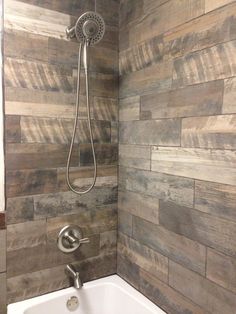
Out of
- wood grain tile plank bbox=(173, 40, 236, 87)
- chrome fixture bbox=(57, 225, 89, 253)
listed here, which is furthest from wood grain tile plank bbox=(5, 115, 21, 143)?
wood grain tile plank bbox=(173, 40, 236, 87)

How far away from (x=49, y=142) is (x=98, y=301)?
1.01 m

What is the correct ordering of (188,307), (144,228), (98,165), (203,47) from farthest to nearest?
(98,165), (144,228), (188,307), (203,47)

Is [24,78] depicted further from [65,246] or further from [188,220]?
[188,220]

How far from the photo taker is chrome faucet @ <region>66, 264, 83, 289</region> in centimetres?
156

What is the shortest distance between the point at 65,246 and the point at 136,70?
112cm

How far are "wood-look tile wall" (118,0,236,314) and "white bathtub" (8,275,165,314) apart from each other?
0.06 metres

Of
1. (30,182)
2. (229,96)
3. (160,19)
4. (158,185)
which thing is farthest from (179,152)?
(30,182)

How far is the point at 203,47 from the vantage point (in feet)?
3.92

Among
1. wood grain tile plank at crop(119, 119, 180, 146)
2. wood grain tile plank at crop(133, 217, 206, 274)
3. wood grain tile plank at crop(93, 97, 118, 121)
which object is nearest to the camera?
wood grain tile plank at crop(133, 217, 206, 274)

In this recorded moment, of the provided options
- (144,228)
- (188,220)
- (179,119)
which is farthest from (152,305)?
(179,119)

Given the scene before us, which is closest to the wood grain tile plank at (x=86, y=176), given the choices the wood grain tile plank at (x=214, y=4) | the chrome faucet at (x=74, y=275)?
the chrome faucet at (x=74, y=275)

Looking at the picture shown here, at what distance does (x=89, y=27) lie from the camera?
1.42 m

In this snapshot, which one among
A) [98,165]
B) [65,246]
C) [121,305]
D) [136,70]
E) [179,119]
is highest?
[136,70]

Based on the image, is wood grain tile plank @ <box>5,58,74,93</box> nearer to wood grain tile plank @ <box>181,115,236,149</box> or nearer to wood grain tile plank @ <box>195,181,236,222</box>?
wood grain tile plank @ <box>181,115,236,149</box>
